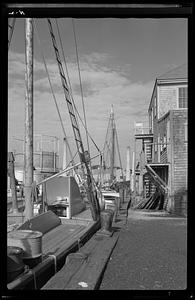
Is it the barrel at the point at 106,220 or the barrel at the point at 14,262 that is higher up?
the barrel at the point at 14,262

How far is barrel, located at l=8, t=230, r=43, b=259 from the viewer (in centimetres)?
314

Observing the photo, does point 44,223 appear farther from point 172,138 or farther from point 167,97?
point 167,97

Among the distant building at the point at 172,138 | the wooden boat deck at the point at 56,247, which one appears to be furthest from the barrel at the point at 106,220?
the distant building at the point at 172,138

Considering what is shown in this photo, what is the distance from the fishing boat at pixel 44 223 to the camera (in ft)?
10.1

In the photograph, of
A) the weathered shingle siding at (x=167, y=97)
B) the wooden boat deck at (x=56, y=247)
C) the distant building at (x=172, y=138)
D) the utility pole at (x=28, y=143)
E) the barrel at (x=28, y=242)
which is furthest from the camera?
the weathered shingle siding at (x=167, y=97)

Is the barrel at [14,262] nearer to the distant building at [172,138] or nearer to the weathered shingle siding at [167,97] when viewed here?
the distant building at [172,138]

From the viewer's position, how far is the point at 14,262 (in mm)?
2785

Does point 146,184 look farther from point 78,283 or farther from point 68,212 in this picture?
point 78,283

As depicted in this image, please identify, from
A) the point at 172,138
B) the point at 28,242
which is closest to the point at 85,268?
the point at 28,242

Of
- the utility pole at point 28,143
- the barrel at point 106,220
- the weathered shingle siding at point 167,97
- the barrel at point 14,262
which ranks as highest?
the weathered shingle siding at point 167,97

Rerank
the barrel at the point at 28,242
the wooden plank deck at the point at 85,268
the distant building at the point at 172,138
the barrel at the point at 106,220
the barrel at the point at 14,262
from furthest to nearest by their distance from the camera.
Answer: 1. the distant building at the point at 172,138
2. the barrel at the point at 106,220
3. the wooden plank deck at the point at 85,268
4. the barrel at the point at 28,242
5. the barrel at the point at 14,262

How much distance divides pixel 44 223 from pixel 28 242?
2.75 m

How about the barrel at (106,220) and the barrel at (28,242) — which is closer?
the barrel at (28,242)
